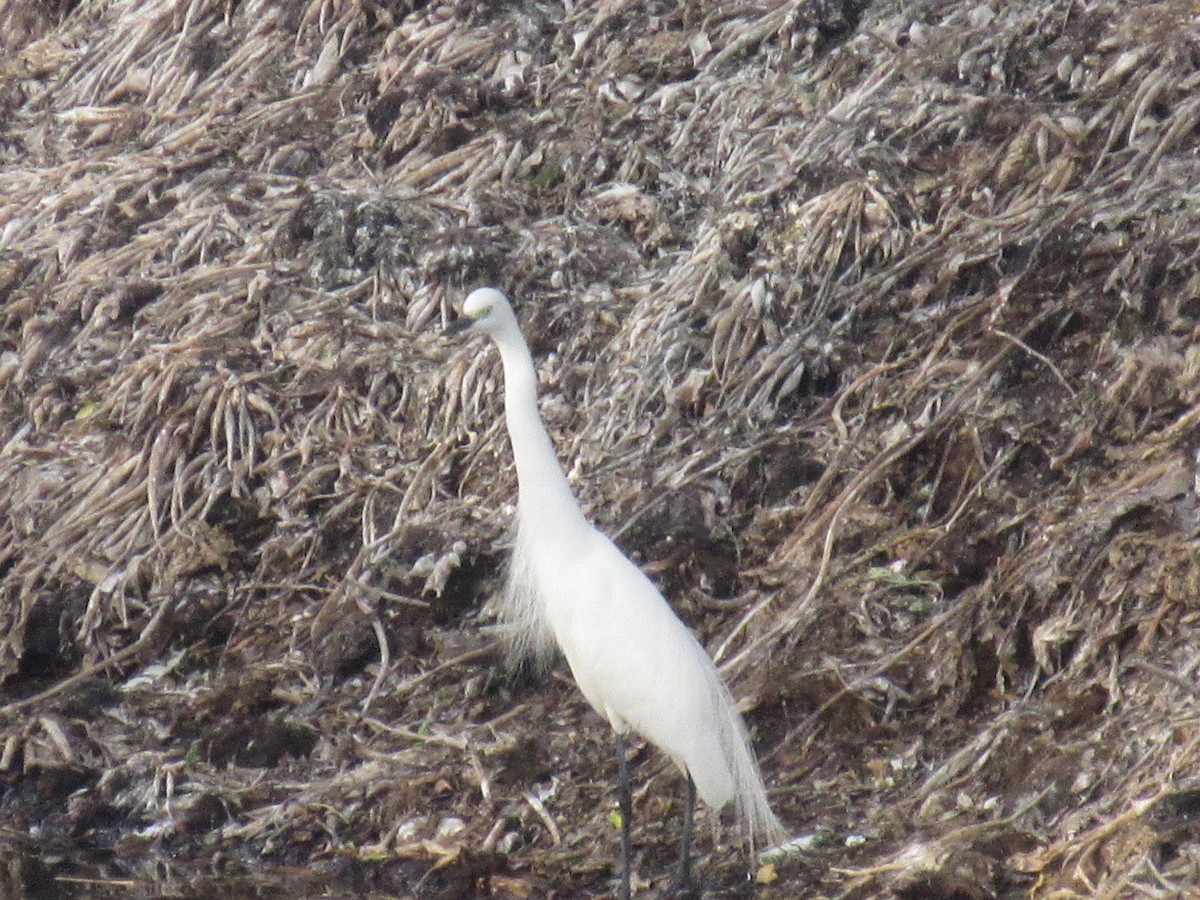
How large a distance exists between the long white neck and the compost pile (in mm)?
827

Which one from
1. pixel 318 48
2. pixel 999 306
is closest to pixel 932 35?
pixel 999 306

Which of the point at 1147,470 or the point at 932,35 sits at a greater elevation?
the point at 932,35

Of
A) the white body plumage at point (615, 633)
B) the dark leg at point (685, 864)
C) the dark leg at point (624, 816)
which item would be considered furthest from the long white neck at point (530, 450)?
the dark leg at point (685, 864)

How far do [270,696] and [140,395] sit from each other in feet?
4.87

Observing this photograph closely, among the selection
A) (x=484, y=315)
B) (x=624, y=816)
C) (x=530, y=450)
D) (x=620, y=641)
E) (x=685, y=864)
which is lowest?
(x=685, y=864)

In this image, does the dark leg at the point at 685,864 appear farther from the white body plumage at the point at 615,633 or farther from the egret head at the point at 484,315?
the egret head at the point at 484,315

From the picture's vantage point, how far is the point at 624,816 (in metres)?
4.45

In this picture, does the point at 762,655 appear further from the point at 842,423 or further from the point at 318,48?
the point at 318,48

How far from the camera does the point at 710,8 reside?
7.02 m

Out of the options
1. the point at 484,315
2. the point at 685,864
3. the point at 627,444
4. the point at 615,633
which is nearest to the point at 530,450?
the point at 484,315

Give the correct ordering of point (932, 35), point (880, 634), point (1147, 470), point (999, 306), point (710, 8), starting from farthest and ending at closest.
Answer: point (710, 8)
point (932, 35)
point (999, 306)
point (880, 634)
point (1147, 470)

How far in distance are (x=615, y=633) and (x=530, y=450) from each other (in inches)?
20.3

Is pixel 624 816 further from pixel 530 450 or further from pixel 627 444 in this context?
pixel 627 444

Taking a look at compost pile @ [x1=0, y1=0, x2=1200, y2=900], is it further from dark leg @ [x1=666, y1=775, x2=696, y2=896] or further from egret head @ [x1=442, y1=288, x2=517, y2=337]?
egret head @ [x1=442, y1=288, x2=517, y2=337]
